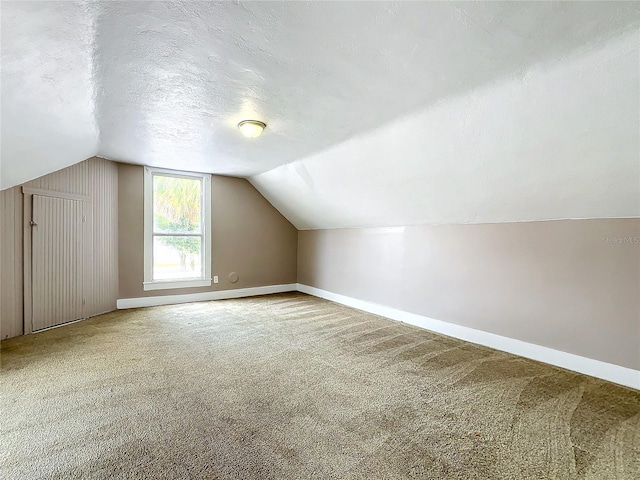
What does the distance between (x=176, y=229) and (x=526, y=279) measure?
4889mm

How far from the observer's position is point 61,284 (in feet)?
12.6

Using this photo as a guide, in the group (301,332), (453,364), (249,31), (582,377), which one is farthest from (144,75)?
(582,377)

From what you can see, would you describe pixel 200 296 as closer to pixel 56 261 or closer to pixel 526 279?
pixel 56 261

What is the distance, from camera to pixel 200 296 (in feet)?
18.0

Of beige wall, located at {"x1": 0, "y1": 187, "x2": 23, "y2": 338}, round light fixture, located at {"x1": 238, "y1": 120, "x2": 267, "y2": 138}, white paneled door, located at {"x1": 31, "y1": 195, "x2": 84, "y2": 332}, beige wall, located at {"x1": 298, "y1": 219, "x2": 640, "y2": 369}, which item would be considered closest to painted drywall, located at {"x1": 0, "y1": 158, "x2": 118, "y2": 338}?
beige wall, located at {"x1": 0, "y1": 187, "x2": 23, "y2": 338}

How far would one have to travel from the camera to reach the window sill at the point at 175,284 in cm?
501

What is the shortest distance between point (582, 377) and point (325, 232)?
13.2ft

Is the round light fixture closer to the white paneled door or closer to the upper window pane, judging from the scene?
the white paneled door

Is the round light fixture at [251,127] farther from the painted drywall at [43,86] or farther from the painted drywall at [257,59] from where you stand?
the painted drywall at [43,86]

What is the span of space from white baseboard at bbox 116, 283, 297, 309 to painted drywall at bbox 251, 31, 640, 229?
9.29ft

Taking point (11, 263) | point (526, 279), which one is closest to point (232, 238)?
point (11, 263)

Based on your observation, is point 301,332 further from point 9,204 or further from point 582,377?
point 9,204

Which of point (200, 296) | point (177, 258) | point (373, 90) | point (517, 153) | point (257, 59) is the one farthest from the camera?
point (200, 296)

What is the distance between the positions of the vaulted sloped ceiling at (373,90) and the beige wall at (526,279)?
213mm
